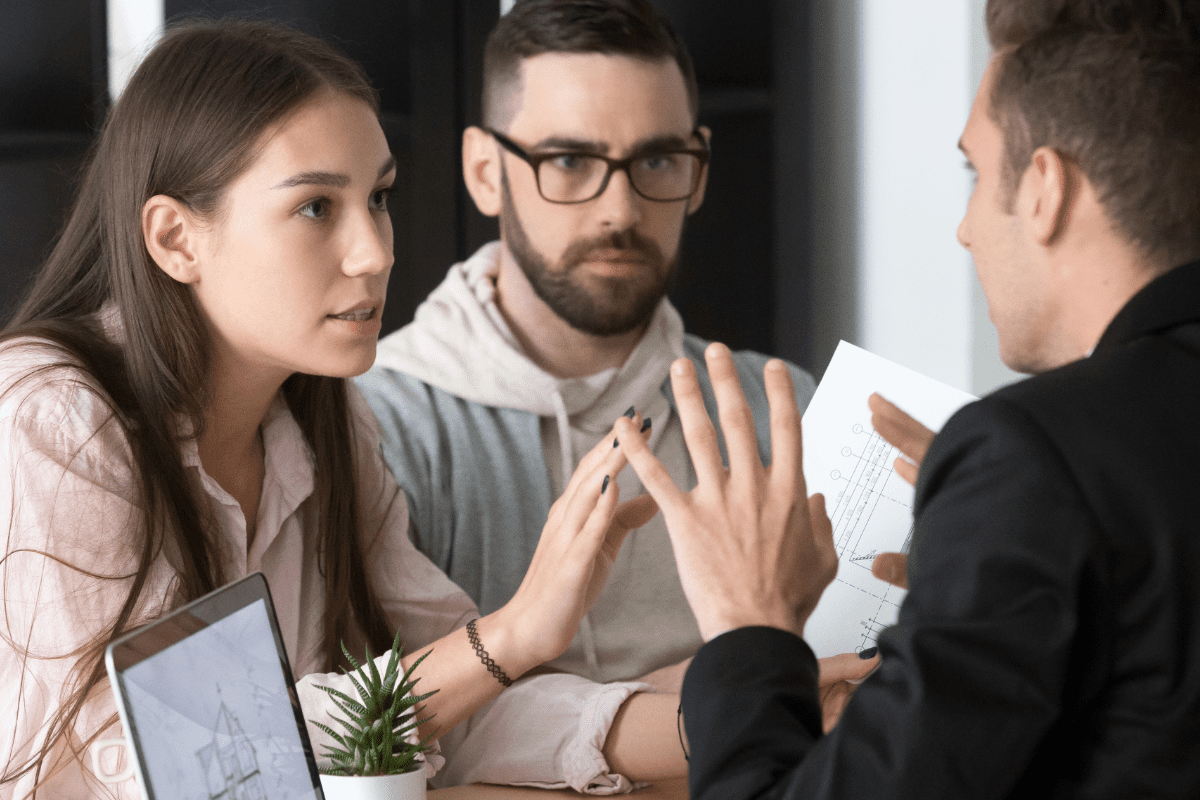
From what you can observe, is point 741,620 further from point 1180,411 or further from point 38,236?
point 38,236

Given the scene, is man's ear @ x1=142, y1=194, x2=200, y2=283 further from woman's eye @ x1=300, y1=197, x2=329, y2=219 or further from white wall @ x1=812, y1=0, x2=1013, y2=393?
white wall @ x1=812, y1=0, x2=1013, y2=393

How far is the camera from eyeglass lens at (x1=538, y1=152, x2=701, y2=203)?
1.67 metres

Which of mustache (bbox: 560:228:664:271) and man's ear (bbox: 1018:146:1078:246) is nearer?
man's ear (bbox: 1018:146:1078:246)

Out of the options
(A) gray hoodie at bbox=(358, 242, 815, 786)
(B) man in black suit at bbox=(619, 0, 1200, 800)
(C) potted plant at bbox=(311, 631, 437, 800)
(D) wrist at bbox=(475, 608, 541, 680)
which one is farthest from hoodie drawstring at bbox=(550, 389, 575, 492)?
(B) man in black suit at bbox=(619, 0, 1200, 800)

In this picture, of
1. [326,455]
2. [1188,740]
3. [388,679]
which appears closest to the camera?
[1188,740]

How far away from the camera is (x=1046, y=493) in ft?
1.90

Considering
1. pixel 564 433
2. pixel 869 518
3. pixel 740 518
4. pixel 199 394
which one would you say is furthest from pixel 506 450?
pixel 740 518

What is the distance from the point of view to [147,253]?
1.14 m

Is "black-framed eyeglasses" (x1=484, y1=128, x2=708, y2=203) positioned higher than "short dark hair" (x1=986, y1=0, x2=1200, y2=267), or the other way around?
"black-framed eyeglasses" (x1=484, y1=128, x2=708, y2=203)

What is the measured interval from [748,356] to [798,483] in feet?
3.59

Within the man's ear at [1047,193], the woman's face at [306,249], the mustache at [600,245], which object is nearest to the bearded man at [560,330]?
the mustache at [600,245]

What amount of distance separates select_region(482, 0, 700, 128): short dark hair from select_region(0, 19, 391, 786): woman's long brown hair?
553mm

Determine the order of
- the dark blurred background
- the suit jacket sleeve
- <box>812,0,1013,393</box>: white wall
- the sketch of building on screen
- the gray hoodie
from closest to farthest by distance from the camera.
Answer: the suit jacket sleeve → the sketch of building on screen → the gray hoodie → the dark blurred background → <box>812,0,1013,393</box>: white wall

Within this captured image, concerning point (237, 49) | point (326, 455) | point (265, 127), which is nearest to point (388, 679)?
point (326, 455)
